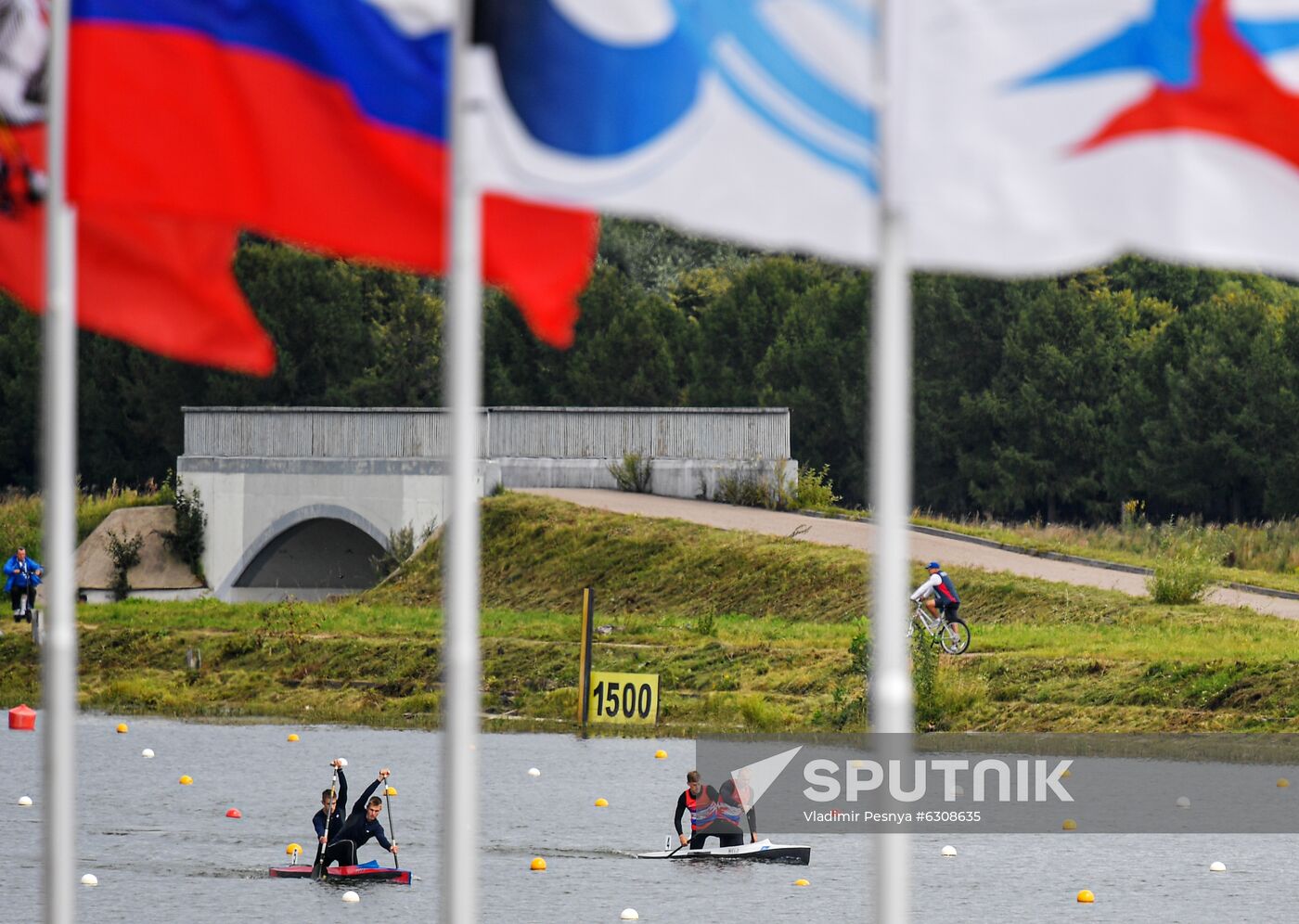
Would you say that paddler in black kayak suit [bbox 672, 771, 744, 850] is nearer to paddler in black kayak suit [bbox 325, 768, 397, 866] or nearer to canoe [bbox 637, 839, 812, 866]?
canoe [bbox 637, 839, 812, 866]

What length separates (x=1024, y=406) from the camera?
237ft

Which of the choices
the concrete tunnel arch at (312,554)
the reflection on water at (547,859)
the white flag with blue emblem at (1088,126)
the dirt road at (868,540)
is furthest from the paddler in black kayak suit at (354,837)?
the concrete tunnel arch at (312,554)

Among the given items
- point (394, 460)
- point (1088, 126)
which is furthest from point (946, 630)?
point (1088, 126)

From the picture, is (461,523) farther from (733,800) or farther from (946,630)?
(946,630)

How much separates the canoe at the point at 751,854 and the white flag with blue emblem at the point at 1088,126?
1770 cm

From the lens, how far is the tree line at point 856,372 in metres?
67.6

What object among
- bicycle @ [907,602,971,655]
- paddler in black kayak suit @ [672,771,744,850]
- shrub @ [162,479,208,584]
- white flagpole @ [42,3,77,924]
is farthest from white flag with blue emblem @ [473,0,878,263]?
shrub @ [162,479,208,584]

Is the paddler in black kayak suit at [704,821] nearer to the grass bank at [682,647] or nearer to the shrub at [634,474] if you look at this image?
the grass bank at [682,647]

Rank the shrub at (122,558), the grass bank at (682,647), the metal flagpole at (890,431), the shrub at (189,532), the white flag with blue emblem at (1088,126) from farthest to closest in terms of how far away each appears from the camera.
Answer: the shrub at (189,532) < the shrub at (122,558) < the grass bank at (682,647) < the white flag with blue emblem at (1088,126) < the metal flagpole at (890,431)

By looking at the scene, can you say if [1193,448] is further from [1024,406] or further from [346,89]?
[346,89]

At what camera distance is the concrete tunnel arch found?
5284 centimetres

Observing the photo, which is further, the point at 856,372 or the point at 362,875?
the point at 856,372

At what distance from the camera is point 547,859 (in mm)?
25031

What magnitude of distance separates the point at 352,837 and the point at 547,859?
8.70 ft
